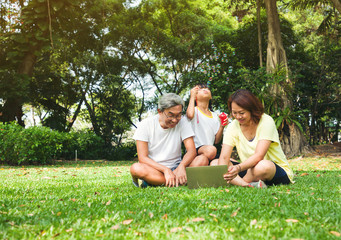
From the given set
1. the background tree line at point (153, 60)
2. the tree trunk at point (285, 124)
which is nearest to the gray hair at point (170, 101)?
the tree trunk at point (285, 124)

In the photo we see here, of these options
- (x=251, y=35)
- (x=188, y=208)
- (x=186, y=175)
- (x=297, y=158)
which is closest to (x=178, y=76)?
(x=251, y=35)

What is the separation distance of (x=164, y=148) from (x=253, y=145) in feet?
3.53

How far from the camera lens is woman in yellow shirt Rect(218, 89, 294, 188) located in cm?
305

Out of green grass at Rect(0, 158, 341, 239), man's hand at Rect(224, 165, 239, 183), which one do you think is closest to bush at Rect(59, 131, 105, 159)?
green grass at Rect(0, 158, 341, 239)

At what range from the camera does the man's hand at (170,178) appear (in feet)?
11.0

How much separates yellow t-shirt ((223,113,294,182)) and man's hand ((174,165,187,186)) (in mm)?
603

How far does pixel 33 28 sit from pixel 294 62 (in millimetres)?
10332

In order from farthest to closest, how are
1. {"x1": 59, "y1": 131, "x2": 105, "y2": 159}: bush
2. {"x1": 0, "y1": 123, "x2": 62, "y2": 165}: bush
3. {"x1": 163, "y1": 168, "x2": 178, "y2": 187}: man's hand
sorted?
{"x1": 59, "y1": 131, "x2": 105, "y2": 159}: bush → {"x1": 0, "y1": 123, "x2": 62, "y2": 165}: bush → {"x1": 163, "y1": 168, "x2": 178, "y2": 187}: man's hand

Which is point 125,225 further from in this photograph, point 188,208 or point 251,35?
point 251,35

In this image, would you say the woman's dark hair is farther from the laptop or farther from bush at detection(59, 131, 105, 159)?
bush at detection(59, 131, 105, 159)

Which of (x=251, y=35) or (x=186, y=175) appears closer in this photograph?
(x=186, y=175)

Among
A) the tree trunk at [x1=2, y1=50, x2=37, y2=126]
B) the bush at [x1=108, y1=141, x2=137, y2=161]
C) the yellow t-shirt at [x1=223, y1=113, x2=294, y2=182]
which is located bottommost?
the bush at [x1=108, y1=141, x2=137, y2=161]

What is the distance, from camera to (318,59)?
13.1 meters

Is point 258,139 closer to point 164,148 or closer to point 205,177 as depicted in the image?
point 205,177
